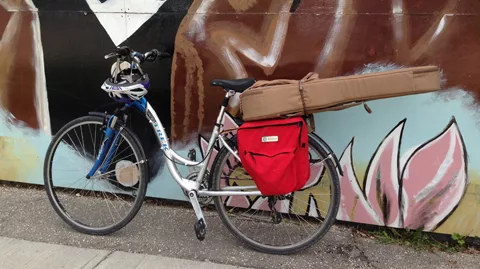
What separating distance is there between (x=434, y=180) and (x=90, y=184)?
2972 millimetres

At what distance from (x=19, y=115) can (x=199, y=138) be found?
69.9 inches

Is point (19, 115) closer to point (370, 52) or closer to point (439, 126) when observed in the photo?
point (370, 52)

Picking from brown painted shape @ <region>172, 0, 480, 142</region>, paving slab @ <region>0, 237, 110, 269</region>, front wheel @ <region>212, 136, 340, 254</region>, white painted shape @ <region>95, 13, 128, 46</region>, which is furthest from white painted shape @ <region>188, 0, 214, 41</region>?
paving slab @ <region>0, 237, 110, 269</region>

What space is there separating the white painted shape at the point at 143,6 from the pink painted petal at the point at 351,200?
74.0 inches

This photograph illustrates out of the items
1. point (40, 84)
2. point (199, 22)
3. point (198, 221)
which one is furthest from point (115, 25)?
point (198, 221)

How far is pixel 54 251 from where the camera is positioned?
3.03 meters

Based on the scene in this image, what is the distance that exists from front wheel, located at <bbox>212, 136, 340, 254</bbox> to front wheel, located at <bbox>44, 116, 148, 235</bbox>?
0.80 m

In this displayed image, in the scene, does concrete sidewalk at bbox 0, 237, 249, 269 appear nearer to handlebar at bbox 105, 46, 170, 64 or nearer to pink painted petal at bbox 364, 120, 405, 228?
pink painted petal at bbox 364, 120, 405, 228

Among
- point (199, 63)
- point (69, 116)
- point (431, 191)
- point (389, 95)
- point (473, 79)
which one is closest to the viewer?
point (389, 95)

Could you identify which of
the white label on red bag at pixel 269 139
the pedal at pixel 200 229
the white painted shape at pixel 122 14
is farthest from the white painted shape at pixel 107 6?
the pedal at pixel 200 229

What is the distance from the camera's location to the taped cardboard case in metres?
2.46

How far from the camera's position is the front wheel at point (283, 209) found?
2889 millimetres

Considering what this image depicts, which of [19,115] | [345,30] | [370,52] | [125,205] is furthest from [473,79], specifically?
[19,115]

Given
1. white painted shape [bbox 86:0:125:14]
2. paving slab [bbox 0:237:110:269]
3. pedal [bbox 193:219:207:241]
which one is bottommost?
paving slab [bbox 0:237:110:269]
